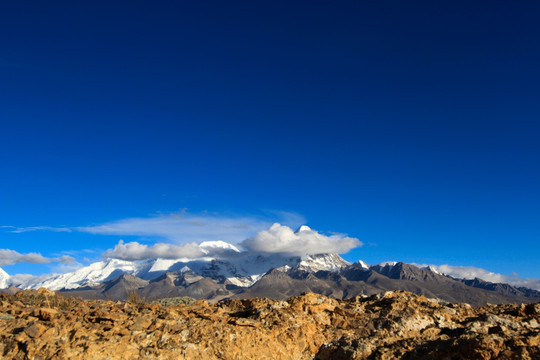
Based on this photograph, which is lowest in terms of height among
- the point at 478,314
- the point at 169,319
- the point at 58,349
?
the point at 58,349

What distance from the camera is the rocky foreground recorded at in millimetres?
8977

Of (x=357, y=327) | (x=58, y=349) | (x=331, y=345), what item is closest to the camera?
(x=58, y=349)

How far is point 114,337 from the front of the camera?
375 inches

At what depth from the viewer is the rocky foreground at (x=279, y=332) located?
898 cm

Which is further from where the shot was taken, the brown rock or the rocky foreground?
the brown rock

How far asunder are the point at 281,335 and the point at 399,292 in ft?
17.4

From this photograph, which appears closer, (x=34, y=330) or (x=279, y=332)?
(x=34, y=330)

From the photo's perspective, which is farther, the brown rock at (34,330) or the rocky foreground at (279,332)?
the brown rock at (34,330)

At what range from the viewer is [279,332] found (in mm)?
10633

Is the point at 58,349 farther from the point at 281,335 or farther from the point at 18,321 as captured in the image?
the point at 281,335

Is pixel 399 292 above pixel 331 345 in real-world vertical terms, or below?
above

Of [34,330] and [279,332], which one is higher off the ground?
[279,332]

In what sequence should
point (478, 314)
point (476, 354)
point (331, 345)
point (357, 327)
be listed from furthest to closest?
point (478, 314)
point (357, 327)
point (331, 345)
point (476, 354)

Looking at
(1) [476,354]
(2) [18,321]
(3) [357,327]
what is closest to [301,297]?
(3) [357,327]
